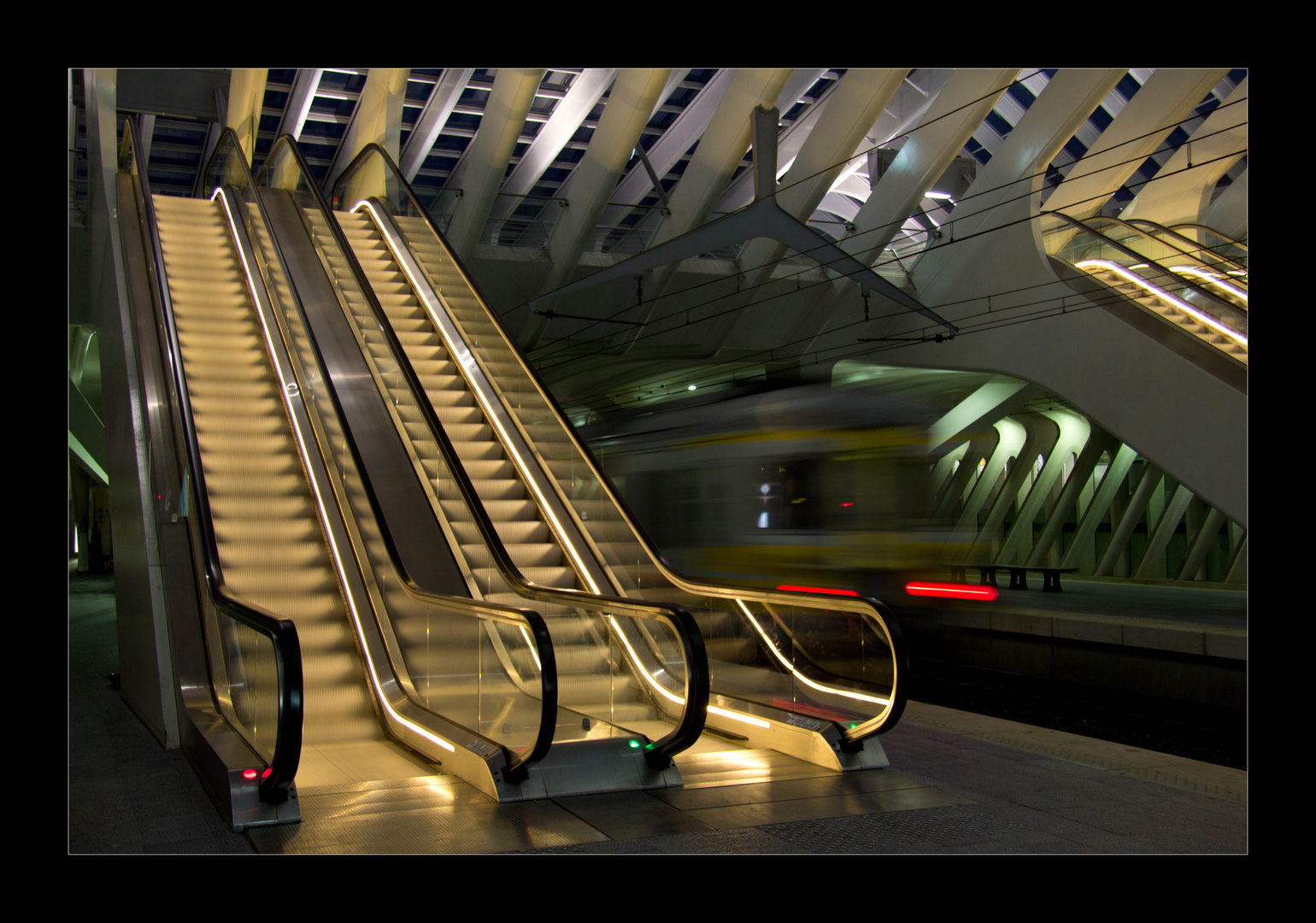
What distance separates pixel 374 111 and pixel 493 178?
2.02 meters

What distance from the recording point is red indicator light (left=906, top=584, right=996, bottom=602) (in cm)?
1102

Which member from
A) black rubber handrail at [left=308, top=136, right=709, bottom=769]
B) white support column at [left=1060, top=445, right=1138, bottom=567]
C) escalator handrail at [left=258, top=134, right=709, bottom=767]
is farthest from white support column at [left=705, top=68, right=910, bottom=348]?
white support column at [left=1060, top=445, right=1138, bottom=567]

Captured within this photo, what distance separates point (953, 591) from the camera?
41.5ft

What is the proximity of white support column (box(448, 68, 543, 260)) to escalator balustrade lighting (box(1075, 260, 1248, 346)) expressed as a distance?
26.6 ft

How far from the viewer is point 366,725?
6348mm

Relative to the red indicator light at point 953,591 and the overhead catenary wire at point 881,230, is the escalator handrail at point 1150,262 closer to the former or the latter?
the overhead catenary wire at point 881,230

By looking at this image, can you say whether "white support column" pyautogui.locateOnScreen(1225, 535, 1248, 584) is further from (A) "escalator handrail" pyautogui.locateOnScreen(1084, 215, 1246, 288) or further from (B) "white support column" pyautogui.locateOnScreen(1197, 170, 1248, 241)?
(A) "escalator handrail" pyautogui.locateOnScreen(1084, 215, 1246, 288)

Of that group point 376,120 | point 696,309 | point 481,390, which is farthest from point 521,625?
point 696,309

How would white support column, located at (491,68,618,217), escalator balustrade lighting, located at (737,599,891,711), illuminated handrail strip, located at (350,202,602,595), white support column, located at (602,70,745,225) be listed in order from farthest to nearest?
white support column, located at (602,70,745,225)
white support column, located at (491,68,618,217)
illuminated handrail strip, located at (350,202,602,595)
escalator balustrade lighting, located at (737,599,891,711)

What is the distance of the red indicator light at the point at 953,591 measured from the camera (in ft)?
36.1

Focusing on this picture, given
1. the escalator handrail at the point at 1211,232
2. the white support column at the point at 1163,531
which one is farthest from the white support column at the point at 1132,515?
the escalator handrail at the point at 1211,232

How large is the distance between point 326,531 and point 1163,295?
1036 centimetres

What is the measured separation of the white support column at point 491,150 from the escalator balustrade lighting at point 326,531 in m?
5.32
